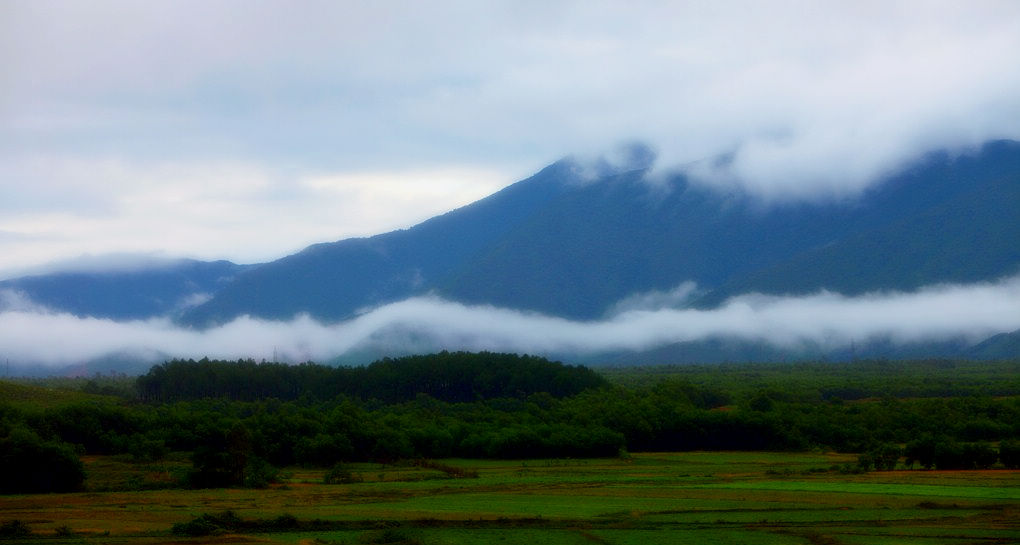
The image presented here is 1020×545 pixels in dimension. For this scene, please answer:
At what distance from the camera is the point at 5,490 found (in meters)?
59.8

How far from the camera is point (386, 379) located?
12988cm

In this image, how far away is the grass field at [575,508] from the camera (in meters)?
39.8

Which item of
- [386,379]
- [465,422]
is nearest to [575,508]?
[465,422]

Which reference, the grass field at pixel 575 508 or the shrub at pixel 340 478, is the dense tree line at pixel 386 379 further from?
the grass field at pixel 575 508

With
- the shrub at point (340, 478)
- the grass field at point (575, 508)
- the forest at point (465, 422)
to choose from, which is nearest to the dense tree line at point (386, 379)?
the forest at point (465, 422)

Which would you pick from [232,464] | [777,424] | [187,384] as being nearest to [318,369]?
[187,384]

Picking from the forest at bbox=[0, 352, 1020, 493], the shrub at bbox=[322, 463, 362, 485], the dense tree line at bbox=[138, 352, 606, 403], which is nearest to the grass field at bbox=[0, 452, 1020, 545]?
the shrub at bbox=[322, 463, 362, 485]

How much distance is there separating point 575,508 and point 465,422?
46956 millimetres

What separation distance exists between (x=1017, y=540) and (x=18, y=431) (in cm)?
5045

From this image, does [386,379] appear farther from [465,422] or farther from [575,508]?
[575,508]

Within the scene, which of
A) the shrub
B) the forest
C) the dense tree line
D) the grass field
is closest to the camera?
the grass field

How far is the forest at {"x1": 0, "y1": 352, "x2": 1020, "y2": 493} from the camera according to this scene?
6531cm

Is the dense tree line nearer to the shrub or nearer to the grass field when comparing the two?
the shrub

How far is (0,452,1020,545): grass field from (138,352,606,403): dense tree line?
190 feet
